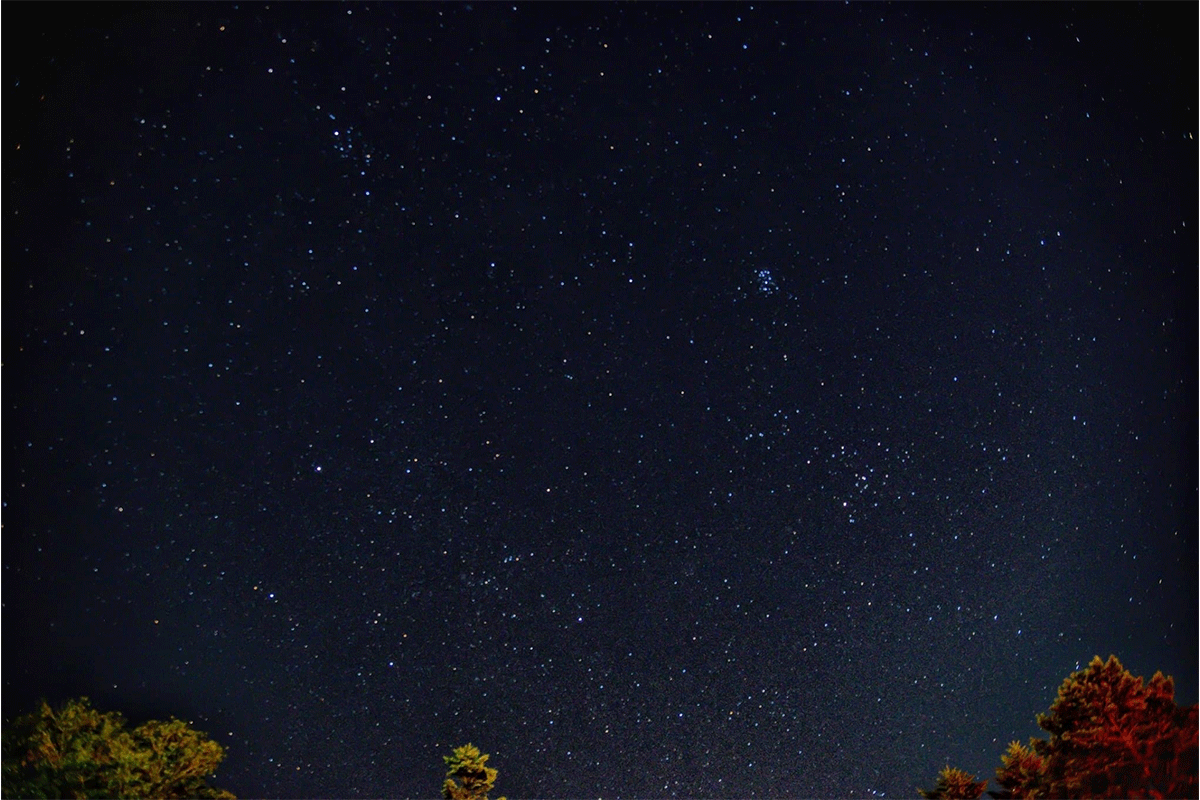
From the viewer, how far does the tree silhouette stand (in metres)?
2.14

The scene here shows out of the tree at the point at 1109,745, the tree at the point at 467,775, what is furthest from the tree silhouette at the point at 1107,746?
the tree at the point at 467,775

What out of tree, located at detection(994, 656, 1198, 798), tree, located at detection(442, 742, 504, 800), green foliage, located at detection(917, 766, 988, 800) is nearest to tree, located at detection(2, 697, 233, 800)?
tree, located at detection(442, 742, 504, 800)

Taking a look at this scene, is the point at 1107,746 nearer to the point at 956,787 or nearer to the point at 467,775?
the point at 956,787

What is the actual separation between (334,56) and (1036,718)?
221 centimetres

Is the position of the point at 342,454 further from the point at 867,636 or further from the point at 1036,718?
the point at 1036,718

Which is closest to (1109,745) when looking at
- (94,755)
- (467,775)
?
(467,775)

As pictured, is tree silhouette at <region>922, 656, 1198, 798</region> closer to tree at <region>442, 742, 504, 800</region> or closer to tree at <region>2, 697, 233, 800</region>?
tree at <region>442, 742, 504, 800</region>

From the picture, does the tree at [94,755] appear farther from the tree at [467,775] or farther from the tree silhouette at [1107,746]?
the tree silhouette at [1107,746]

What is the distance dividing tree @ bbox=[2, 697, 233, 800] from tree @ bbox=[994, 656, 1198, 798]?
6.08ft

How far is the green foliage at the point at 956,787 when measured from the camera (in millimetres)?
2178

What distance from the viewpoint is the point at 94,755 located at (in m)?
2.01

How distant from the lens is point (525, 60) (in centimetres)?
212

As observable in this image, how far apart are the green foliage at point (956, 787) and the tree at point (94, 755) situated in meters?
1.64

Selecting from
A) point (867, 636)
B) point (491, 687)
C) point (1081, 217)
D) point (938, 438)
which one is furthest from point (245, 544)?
point (1081, 217)
